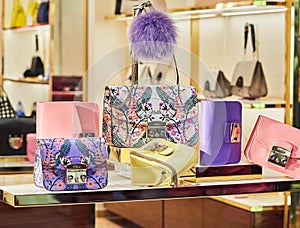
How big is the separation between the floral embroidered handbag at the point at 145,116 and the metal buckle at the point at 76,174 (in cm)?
20

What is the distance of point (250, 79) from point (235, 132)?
1574 millimetres

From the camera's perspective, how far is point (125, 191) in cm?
243

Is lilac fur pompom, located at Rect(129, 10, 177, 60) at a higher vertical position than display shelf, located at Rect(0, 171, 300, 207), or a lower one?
higher

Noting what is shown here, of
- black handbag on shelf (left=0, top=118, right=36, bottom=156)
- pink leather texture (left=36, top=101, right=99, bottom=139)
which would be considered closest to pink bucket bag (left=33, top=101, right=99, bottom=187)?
pink leather texture (left=36, top=101, right=99, bottom=139)

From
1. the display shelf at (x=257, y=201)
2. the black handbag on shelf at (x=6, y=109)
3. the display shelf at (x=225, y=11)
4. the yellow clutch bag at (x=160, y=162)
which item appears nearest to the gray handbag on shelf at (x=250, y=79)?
the display shelf at (x=225, y=11)

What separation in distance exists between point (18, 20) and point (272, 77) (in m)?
1.94

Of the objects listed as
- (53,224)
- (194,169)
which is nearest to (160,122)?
(194,169)

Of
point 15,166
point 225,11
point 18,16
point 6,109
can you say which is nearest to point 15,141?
point 15,166

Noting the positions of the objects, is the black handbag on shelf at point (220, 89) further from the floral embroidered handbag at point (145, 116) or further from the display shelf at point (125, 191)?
the floral embroidered handbag at point (145, 116)

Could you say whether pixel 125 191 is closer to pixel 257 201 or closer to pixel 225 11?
pixel 257 201

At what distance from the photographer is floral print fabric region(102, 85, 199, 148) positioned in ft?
8.48

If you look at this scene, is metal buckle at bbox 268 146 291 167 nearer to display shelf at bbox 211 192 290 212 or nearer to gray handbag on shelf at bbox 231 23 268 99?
display shelf at bbox 211 192 290 212

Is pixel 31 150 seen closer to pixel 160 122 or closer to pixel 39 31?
pixel 160 122

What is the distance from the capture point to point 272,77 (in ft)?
14.3
